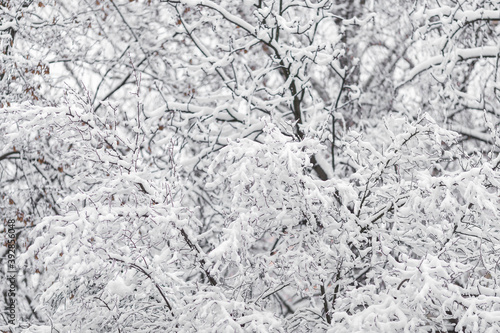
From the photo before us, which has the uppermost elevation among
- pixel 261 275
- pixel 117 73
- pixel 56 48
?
pixel 56 48


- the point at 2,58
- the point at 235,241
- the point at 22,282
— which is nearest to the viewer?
the point at 235,241

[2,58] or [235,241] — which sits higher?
[2,58]

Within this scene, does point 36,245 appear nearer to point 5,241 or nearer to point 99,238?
point 99,238

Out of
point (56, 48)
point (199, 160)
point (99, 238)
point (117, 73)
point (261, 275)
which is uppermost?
point (56, 48)

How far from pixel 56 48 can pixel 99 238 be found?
12.1 ft

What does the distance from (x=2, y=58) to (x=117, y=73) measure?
87.4 inches

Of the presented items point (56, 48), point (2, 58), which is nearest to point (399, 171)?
point (2, 58)

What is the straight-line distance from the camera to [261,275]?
3.21m

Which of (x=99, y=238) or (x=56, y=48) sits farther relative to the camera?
(x=56, y=48)

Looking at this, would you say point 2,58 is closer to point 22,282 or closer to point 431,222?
point 22,282

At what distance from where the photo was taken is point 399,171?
3219 millimetres

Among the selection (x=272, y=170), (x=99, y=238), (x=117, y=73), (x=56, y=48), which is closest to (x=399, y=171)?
(x=272, y=170)

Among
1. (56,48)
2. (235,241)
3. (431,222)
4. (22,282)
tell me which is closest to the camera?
(235,241)

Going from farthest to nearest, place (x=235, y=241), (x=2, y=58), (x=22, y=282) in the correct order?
(x=22, y=282) → (x=2, y=58) → (x=235, y=241)
